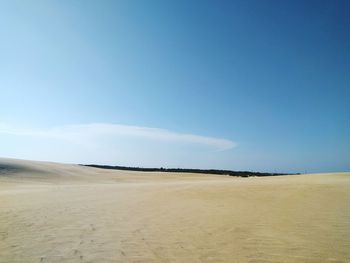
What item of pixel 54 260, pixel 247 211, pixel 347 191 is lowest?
pixel 54 260

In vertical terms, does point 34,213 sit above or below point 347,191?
below

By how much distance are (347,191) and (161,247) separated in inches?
456

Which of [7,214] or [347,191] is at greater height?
[347,191]

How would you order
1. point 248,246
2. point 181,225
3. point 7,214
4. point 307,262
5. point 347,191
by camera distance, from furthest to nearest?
point 347,191 < point 7,214 < point 181,225 < point 248,246 < point 307,262

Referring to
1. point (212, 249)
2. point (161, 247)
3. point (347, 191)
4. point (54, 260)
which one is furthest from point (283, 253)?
point (347, 191)

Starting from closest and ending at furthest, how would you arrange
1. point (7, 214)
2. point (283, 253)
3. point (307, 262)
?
1. point (307, 262)
2. point (283, 253)
3. point (7, 214)

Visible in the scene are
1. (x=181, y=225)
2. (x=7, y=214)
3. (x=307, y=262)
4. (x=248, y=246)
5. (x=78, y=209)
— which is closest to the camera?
(x=307, y=262)

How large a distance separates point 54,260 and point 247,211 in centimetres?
706

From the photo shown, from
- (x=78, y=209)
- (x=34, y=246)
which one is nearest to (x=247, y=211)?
(x=78, y=209)

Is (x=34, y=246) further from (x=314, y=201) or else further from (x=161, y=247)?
(x=314, y=201)

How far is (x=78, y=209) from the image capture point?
473 inches

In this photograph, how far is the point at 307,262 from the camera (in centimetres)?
561

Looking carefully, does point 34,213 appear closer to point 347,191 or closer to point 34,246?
point 34,246

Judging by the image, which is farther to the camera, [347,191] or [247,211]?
[347,191]
